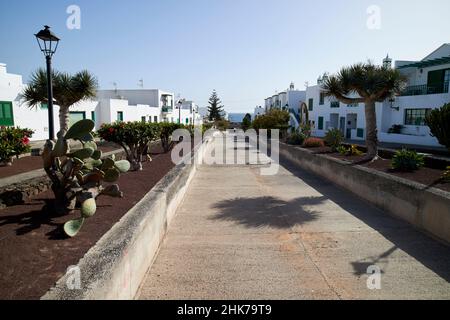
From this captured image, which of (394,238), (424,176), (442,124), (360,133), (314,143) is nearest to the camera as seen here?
(394,238)

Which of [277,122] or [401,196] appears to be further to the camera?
A: [277,122]

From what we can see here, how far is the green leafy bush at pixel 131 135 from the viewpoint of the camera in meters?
8.34

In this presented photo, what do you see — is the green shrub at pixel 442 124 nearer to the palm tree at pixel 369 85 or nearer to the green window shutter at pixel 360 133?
the palm tree at pixel 369 85

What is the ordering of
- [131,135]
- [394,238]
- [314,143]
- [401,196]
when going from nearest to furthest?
[394,238] < [401,196] < [131,135] < [314,143]

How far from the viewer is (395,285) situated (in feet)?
12.6

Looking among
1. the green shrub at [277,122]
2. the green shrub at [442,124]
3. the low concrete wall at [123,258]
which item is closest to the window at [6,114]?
the low concrete wall at [123,258]

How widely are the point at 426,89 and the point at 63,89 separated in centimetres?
2518

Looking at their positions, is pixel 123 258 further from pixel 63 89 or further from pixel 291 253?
pixel 63 89

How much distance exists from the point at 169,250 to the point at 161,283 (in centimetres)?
104

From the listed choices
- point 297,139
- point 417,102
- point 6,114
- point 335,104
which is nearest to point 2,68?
point 6,114

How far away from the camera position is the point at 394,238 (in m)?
5.40

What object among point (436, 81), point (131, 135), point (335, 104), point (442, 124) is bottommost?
point (131, 135)

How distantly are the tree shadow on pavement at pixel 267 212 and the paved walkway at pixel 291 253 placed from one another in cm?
2

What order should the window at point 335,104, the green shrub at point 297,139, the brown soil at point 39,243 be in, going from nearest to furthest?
1. the brown soil at point 39,243
2. the green shrub at point 297,139
3. the window at point 335,104
